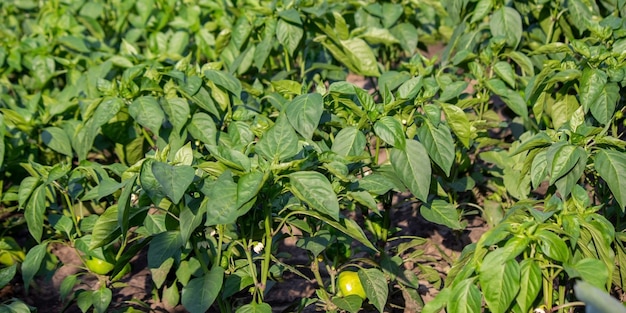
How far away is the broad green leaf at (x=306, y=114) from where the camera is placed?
2852mm

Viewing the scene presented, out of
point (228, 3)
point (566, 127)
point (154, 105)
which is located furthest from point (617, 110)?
point (228, 3)

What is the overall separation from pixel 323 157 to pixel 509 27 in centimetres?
166

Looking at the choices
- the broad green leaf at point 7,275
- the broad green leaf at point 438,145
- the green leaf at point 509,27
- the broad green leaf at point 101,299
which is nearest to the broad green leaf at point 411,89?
the broad green leaf at point 438,145

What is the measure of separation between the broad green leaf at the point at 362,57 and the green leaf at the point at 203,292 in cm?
168

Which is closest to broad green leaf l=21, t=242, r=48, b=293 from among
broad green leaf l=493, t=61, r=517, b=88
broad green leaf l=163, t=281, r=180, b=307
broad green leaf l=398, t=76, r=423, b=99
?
broad green leaf l=163, t=281, r=180, b=307

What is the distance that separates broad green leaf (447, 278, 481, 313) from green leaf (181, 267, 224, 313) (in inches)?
30.4

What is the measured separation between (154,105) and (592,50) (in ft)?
5.99

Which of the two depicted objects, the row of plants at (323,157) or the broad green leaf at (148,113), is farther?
the broad green leaf at (148,113)

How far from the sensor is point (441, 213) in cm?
312

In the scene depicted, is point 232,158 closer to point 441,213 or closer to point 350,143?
point 350,143

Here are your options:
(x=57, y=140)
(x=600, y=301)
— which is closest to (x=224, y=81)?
(x=57, y=140)

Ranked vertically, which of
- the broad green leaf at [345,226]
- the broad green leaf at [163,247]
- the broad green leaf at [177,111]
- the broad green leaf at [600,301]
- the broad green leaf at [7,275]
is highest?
the broad green leaf at [600,301]

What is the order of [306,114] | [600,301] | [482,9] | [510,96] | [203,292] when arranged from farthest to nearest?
1. [482,9]
2. [510,96]
3. [306,114]
4. [203,292]
5. [600,301]

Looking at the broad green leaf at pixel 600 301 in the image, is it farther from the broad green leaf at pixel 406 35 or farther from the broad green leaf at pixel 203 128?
the broad green leaf at pixel 406 35
